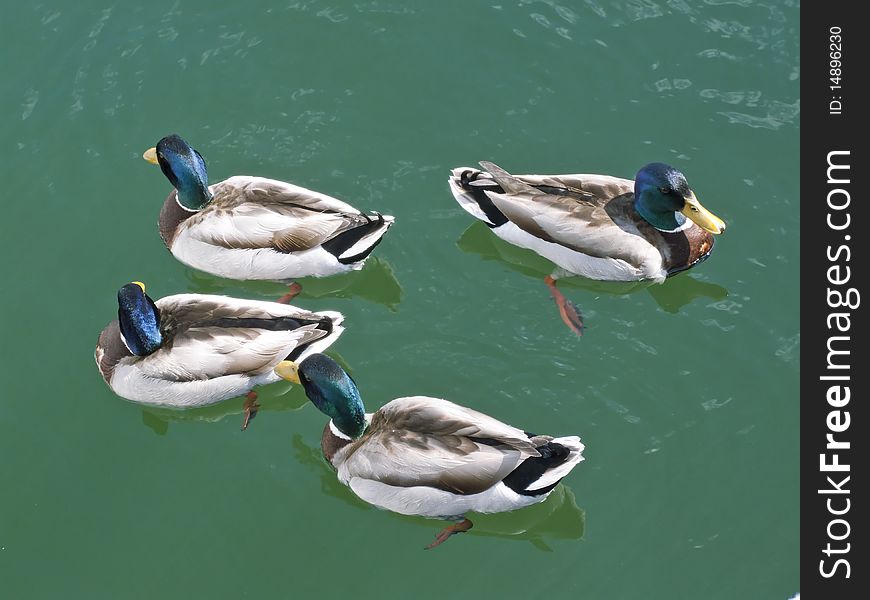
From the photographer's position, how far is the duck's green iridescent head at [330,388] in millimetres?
9562

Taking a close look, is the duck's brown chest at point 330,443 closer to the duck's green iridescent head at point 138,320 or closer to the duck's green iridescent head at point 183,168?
the duck's green iridescent head at point 138,320

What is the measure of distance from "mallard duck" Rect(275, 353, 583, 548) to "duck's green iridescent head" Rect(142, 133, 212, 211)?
2.14 m

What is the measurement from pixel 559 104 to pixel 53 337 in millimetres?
5186

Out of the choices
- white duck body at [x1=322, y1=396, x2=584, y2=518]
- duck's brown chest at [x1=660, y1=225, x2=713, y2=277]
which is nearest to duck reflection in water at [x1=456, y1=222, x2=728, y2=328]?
duck's brown chest at [x1=660, y1=225, x2=713, y2=277]

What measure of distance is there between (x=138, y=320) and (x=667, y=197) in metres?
4.52

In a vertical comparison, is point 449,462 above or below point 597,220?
below

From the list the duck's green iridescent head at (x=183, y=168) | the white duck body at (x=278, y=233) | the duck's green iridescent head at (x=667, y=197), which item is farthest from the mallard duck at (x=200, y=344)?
the duck's green iridescent head at (x=667, y=197)

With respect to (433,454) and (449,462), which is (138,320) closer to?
(433,454)

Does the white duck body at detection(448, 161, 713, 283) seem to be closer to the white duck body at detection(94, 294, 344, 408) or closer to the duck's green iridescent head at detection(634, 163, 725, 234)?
the duck's green iridescent head at detection(634, 163, 725, 234)

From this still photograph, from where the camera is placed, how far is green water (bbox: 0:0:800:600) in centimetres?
967

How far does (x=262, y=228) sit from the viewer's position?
425 inches

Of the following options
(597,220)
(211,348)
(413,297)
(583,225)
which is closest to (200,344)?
(211,348)
